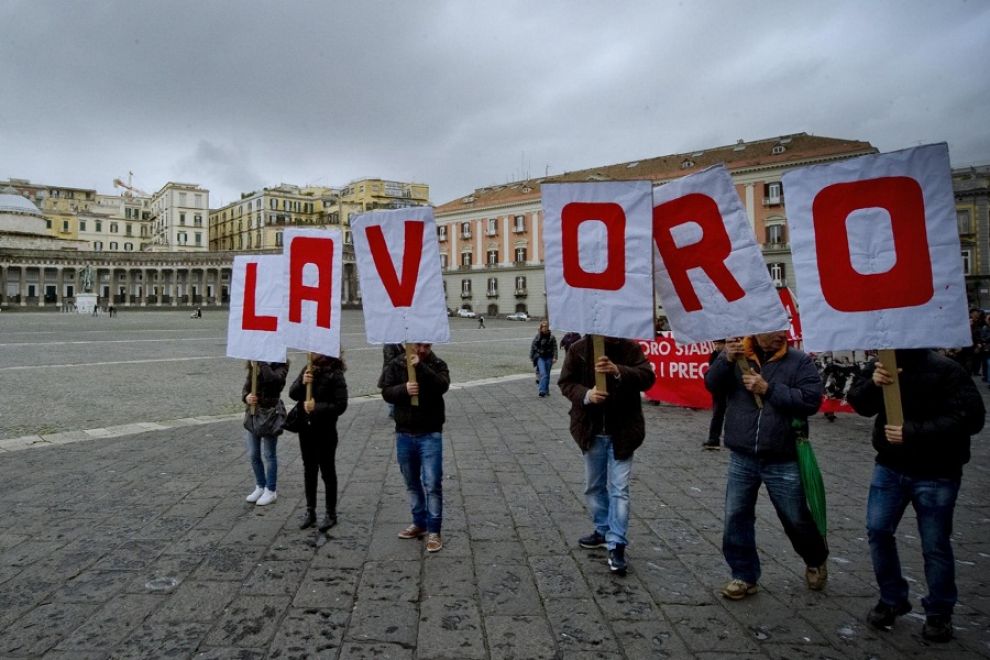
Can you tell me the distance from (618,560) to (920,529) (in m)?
1.67

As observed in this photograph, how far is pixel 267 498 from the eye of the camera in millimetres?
5477

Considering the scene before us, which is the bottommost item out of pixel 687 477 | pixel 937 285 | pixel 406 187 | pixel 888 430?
pixel 687 477

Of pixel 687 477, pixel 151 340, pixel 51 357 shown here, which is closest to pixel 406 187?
pixel 151 340

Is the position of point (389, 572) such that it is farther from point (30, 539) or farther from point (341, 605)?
point (30, 539)

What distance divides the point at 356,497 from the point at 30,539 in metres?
2.49

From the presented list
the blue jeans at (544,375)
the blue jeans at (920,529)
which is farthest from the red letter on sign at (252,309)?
the blue jeans at (544,375)

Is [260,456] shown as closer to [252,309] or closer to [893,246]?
[252,309]

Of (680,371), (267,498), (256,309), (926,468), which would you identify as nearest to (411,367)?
(256,309)

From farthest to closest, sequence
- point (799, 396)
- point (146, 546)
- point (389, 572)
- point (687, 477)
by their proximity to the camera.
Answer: point (687, 477), point (146, 546), point (389, 572), point (799, 396)

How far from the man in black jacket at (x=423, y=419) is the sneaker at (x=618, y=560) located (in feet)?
4.09

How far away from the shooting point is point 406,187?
10300 centimetres

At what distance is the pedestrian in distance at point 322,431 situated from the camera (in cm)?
480

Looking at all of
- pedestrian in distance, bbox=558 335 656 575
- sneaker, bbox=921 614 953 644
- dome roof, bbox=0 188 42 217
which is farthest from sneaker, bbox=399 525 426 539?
dome roof, bbox=0 188 42 217

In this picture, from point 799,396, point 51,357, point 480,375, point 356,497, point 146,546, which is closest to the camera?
point 799,396
